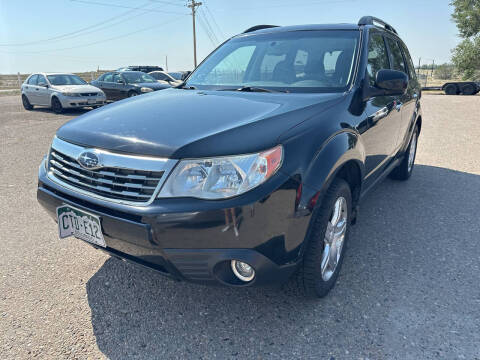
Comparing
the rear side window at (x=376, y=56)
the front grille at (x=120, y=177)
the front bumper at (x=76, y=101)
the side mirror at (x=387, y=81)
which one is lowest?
the front bumper at (x=76, y=101)

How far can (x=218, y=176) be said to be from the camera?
1.68m

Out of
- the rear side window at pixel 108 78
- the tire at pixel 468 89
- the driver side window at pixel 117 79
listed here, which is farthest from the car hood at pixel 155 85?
the tire at pixel 468 89

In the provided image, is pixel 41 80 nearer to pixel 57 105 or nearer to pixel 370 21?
pixel 57 105

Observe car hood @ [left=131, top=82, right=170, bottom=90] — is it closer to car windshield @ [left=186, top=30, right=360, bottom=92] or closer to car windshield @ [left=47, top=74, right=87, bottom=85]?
car windshield @ [left=47, top=74, right=87, bottom=85]

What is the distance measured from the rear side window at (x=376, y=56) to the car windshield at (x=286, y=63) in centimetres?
18

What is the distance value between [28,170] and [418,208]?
5.27 metres

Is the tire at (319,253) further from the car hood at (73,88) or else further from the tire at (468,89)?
the tire at (468,89)

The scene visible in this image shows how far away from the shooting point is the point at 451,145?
709cm

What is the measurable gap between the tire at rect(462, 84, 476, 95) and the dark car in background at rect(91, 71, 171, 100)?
19894mm

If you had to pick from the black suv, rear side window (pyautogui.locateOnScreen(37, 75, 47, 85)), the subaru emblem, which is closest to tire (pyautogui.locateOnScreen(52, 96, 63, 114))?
rear side window (pyautogui.locateOnScreen(37, 75, 47, 85))

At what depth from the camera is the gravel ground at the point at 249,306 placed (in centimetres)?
195

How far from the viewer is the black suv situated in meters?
1.68

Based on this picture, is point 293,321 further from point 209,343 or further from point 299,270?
point 209,343

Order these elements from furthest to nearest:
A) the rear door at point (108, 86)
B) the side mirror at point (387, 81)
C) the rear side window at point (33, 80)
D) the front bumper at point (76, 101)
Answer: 1. the rear door at point (108, 86)
2. the rear side window at point (33, 80)
3. the front bumper at point (76, 101)
4. the side mirror at point (387, 81)
